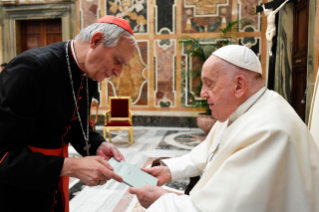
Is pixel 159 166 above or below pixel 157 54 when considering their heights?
below

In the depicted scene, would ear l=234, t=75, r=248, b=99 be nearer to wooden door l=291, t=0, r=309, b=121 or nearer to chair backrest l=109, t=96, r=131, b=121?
wooden door l=291, t=0, r=309, b=121

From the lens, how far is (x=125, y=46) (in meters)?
1.52

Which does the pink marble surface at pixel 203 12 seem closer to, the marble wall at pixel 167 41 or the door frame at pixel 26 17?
the marble wall at pixel 167 41

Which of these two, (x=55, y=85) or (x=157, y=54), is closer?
(x=55, y=85)

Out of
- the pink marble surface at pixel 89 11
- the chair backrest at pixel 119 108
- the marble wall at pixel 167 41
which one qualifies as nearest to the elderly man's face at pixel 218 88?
the chair backrest at pixel 119 108

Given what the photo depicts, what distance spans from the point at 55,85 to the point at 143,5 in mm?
7416

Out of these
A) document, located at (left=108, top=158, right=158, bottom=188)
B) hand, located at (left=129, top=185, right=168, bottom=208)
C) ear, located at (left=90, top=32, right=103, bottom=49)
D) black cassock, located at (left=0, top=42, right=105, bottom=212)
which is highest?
ear, located at (left=90, top=32, right=103, bottom=49)

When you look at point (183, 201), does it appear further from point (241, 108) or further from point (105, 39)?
point (105, 39)

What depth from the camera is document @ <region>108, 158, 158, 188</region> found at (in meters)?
1.59

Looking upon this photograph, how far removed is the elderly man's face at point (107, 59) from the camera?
1494 millimetres

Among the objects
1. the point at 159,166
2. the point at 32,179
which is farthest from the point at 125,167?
the point at 32,179

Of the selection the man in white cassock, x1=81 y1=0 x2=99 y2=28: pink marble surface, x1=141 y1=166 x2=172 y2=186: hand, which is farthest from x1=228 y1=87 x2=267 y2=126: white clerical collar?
x1=81 y1=0 x2=99 y2=28: pink marble surface

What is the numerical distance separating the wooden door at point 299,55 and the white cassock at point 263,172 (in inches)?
159

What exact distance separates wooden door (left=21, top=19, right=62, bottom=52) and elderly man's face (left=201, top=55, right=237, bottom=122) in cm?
849
